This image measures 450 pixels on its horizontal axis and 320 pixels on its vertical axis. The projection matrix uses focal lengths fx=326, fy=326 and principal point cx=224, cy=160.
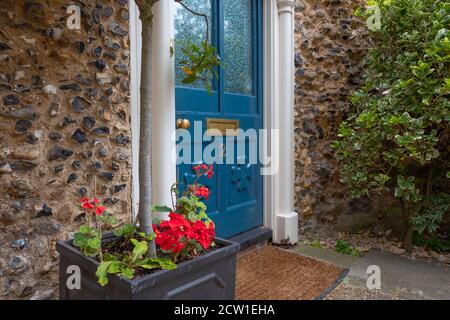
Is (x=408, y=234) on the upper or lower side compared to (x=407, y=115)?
lower

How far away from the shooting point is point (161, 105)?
5.64 ft

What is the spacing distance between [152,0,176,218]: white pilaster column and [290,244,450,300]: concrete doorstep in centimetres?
112

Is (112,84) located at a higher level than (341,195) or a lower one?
higher

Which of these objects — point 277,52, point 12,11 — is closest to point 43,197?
point 12,11

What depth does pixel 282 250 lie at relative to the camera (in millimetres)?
2512

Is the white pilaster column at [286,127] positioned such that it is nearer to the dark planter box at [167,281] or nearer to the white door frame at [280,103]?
the white door frame at [280,103]

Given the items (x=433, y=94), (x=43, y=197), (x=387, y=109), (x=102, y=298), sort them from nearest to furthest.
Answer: (x=102, y=298), (x=43, y=197), (x=433, y=94), (x=387, y=109)

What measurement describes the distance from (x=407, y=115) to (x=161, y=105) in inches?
62.1

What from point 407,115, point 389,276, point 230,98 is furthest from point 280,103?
point 389,276

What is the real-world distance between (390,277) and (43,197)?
208 centimetres

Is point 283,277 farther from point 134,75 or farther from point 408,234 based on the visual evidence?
point 134,75

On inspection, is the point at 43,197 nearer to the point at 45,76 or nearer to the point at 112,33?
the point at 45,76

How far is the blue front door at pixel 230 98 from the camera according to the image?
2066mm

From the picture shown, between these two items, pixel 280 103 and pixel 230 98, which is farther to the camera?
pixel 280 103
